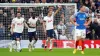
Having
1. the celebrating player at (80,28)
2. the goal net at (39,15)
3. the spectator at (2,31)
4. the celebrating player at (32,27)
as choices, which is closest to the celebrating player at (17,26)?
the celebrating player at (32,27)

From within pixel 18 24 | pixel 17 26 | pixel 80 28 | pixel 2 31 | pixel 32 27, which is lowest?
pixel 2 31

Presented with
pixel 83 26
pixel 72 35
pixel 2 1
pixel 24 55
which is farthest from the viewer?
pixel 2 1

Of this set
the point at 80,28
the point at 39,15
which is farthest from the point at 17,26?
the point at 80,28

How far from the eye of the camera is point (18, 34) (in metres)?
26.7

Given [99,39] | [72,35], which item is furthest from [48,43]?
[99,39]

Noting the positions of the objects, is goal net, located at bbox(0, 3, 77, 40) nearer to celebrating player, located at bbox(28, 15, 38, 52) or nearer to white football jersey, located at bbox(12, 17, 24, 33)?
celebrating player, located at bbox(28, 15, 38, 52)

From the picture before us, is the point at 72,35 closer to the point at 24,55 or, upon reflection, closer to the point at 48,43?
the point at 48,43

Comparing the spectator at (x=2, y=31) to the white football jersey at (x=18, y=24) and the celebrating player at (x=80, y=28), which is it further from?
the celebrating player at (x=80, y=28)

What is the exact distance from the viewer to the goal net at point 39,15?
30.6m

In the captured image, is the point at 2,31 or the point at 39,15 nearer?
the point at 2,31

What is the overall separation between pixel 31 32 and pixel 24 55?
5.49 m

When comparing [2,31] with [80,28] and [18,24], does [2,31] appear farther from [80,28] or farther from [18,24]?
[80,28]

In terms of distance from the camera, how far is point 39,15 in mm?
30812

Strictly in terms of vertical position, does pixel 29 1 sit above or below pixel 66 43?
above
